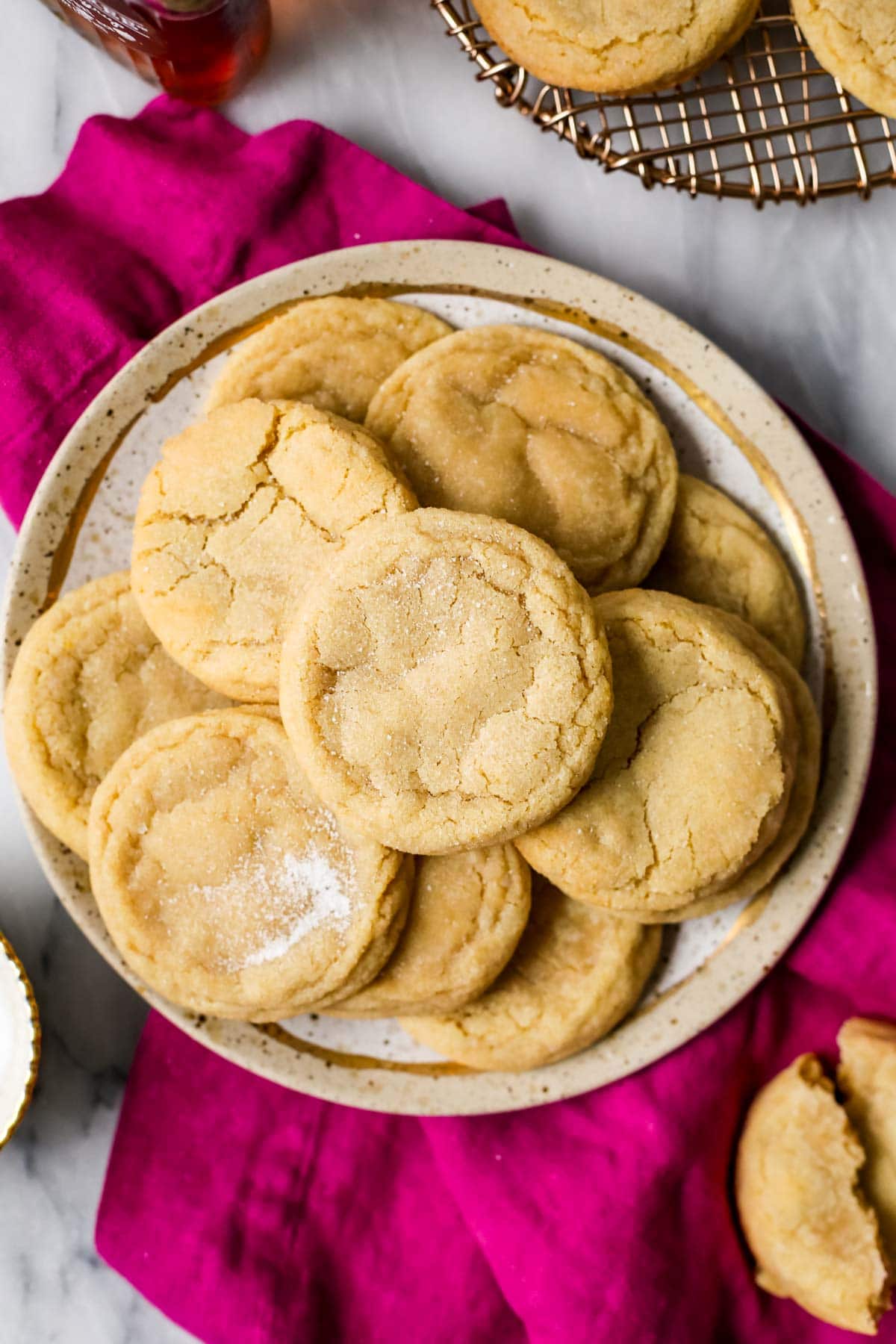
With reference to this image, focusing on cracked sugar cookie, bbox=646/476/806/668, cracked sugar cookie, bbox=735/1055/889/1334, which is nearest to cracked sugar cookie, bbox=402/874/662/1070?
cracked sugar cookie, bbox=735/1055/889/1334

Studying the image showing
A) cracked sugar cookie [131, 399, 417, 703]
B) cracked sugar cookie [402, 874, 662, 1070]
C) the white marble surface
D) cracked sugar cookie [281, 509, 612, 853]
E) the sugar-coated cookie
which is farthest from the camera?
the white marble surface

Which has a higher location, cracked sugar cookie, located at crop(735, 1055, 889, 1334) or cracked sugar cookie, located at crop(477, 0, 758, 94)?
cracked sugar cookie, located at crop(477, 0, 758, 94)

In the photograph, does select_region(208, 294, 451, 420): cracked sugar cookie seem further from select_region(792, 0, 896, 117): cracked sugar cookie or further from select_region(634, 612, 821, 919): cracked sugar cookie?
select_region(792, 0, 896, 117): cracked sugar cookie

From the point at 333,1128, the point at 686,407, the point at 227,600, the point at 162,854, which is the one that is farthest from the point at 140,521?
the point at 333,1128

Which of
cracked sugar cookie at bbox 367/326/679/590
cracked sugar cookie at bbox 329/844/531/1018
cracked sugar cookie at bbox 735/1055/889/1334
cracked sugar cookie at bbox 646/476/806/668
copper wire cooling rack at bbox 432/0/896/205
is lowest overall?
cracked sugar cookie at bbox 735/1055/889/1334

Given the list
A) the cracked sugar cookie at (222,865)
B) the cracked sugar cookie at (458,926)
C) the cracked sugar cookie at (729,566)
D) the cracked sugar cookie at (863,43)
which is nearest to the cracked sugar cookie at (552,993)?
the cracked sugar cookie at (458,926)

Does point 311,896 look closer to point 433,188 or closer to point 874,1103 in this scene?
point 874,1103
